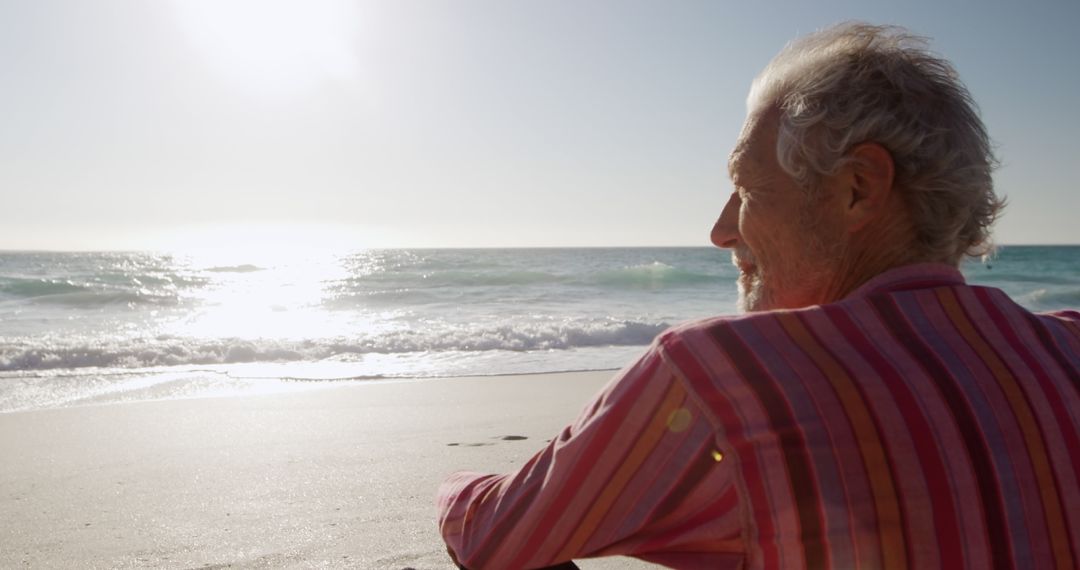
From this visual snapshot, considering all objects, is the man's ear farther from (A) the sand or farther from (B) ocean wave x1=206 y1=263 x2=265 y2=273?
(B) ocean wave x1=206 y1=263 x2=265 y2=273

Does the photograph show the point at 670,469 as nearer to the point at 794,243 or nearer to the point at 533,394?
the point at 794,243

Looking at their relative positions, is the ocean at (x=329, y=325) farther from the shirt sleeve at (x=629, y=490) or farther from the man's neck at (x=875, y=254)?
the shirt sleeve at (x=629, y=490)

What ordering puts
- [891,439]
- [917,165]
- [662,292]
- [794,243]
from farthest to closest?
[662,292] → [794,243] → [917,165] → [891,439]

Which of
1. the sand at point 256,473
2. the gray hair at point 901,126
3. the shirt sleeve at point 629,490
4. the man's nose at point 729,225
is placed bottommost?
the sand at point 256,473

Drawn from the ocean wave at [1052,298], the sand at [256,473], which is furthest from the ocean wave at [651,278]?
the sand at [256,473]

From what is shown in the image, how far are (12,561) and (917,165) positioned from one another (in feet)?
10.3

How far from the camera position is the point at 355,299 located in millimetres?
20266

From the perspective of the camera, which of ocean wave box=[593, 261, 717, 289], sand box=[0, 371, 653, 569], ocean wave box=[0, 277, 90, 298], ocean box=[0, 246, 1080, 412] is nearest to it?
sand box=[0, 371, 653, 569]

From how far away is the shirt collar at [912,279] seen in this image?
1.11 metres

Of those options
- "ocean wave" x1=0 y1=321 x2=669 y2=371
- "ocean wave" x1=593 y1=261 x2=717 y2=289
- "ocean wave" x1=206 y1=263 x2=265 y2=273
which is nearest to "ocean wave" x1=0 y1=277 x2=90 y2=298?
"ocean wave" x1=0 y1=321 x2=669 y2=371

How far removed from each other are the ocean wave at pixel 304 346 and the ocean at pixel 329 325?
0.03m

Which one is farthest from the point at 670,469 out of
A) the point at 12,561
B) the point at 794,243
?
the point at 12,561

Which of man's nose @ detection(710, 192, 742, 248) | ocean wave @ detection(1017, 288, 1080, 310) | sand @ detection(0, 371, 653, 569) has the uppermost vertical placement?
man's nose @ detection(710, 192, 742, 248)

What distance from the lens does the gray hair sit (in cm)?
114
